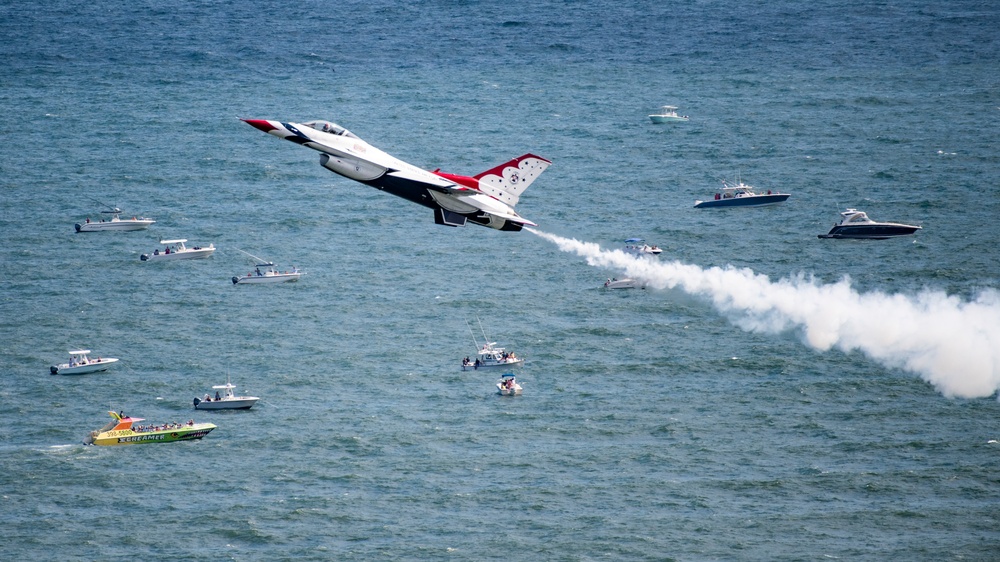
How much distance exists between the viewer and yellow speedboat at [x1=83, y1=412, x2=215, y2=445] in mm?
150125

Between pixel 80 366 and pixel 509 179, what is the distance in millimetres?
82662

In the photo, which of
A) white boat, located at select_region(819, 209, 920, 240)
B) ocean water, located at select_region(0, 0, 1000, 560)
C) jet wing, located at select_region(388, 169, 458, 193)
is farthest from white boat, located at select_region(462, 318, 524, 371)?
jet wing, located at select_region(388, 169, 458, 193)

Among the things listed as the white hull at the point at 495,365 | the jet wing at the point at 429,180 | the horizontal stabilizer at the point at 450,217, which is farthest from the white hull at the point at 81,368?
the jet wing at the point at 429,180

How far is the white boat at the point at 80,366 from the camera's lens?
164250 millimetres

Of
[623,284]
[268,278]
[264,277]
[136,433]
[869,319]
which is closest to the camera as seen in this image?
[869,319]

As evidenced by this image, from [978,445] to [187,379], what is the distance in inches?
3408

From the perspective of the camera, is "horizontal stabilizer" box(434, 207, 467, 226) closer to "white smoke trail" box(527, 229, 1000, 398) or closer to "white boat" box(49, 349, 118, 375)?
"white smoke trail" box(527, 229, 1000, 398)

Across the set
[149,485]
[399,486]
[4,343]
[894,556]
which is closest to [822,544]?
[894,556]

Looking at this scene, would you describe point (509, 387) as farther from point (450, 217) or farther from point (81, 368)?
point (450, 217)

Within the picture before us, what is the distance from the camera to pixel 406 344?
580ft

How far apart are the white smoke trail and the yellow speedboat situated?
5128 centimetres

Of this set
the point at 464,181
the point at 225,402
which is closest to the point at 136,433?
the point at 225,402

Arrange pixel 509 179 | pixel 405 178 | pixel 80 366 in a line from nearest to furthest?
1. pixel 405 178
2. pixel 509 179
3. pixel 80 366

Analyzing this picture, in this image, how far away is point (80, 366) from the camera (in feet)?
539
